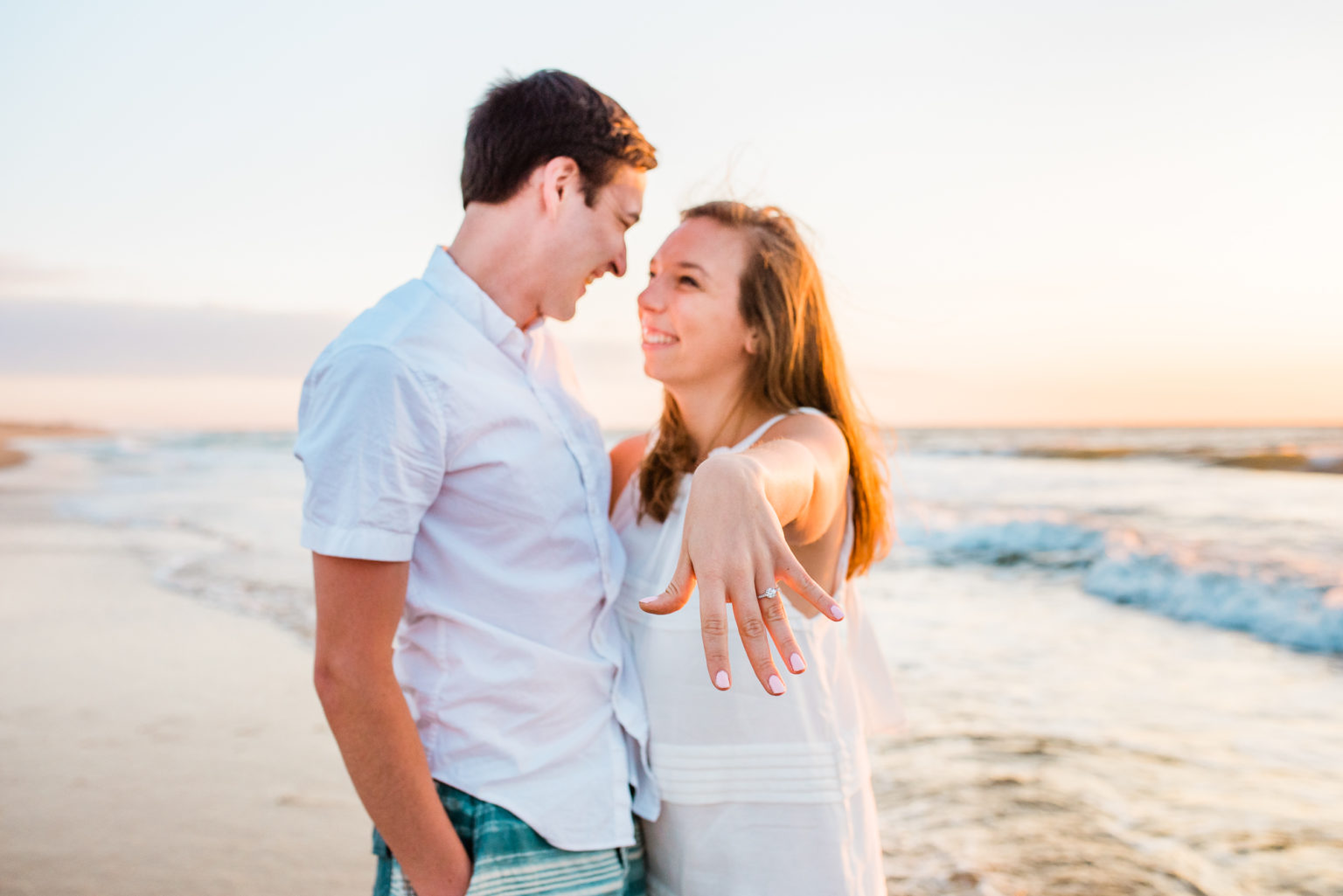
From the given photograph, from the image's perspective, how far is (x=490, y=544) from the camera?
1757 mm

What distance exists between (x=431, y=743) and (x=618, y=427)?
33038 millimetres

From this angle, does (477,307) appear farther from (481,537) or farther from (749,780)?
(749,780)

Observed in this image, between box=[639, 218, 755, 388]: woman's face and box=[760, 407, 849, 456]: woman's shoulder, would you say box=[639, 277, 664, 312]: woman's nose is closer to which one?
box=[639, 218, 755, 388]: woman's face

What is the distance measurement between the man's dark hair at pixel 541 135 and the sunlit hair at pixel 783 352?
560mm

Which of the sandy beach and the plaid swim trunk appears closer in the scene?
the plaid swim trunk

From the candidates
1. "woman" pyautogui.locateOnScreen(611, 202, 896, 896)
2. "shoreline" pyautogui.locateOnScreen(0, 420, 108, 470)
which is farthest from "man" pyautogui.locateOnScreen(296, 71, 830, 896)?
"shoreline" pyautogui.locateOnScreen(0, 420, 108, 470)

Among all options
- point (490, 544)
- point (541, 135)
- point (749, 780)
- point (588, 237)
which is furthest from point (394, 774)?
point (541, 135)

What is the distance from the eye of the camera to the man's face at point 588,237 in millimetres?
1988

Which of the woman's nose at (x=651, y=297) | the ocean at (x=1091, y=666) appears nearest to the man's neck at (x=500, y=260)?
the woman's nose at (x=651, y=297)

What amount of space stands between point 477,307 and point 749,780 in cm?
116

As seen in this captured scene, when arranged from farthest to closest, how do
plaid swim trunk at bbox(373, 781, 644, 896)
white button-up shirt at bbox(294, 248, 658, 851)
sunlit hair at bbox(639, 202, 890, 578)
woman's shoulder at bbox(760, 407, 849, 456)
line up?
sunlit hair at bbox(639, 202, 890, 578), woman's shoulder at bbox(760, 407, 849, 456), plaid swim trunk at bbox(373, 781, 644, 896), white button-up shirt at bbox(294, 248, 658, 851)

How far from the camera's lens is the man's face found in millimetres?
1988

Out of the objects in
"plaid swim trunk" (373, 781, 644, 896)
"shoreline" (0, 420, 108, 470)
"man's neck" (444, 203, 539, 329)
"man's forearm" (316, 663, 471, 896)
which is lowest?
"shoreline" (0, 420, 108, 470)

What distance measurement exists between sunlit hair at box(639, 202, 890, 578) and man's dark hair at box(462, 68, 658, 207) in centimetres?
56
